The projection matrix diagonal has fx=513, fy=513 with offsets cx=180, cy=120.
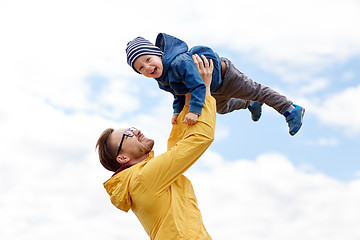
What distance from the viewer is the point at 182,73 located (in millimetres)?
4543

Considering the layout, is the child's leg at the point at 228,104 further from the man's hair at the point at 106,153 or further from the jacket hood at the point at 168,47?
the man's hair at the point at 106,153

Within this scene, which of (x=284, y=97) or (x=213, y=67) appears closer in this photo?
(x=213, y=67)

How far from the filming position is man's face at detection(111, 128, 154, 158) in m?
4.77

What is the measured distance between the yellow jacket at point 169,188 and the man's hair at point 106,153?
28 cm

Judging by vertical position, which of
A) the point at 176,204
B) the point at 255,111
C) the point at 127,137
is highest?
the point at 255,111

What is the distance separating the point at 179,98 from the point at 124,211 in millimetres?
1218

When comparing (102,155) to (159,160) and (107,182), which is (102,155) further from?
(159,160)

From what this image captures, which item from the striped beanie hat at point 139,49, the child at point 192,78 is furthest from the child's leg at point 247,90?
the striped beanie hat at point 139,49

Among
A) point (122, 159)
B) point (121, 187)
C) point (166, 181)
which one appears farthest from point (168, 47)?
point (121, 187)

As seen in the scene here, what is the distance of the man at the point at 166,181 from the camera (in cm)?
442

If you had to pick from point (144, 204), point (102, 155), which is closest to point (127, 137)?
point (102, 155)

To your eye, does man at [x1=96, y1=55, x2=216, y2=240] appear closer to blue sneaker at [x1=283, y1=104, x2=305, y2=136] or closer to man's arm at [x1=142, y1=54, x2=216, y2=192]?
man's arm at [x1=142, y1=54, x2=216, y2=192]

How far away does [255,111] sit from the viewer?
5938mm

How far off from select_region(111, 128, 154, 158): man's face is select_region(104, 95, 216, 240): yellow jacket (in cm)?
17
